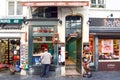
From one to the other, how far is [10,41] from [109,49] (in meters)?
7.08

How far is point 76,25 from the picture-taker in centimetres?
2312

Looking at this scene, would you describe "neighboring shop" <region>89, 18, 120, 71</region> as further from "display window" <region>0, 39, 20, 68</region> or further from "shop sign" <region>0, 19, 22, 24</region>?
"display window" <region>0, 39, 20, 68</region>

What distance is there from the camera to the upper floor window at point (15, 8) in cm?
2334

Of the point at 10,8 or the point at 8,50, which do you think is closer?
the point at 10,8

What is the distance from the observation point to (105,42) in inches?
980

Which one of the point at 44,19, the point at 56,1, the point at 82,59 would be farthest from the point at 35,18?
the point at 82,59

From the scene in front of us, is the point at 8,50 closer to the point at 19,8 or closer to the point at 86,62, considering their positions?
the point at 19,8

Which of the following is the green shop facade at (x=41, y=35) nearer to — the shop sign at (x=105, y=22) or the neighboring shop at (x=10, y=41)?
the neighboring shop at (x=10, y=41)

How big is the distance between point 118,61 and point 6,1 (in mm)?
8682

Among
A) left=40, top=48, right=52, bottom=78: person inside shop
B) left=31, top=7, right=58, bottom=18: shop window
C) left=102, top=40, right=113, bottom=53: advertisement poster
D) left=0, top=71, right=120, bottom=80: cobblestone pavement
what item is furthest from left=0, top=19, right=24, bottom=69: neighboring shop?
left=102, top=40, right=113, bottom=53: advertisement poster

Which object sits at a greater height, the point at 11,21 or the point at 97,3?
the point at 97,3

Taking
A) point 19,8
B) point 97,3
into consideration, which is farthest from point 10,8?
point 97,3

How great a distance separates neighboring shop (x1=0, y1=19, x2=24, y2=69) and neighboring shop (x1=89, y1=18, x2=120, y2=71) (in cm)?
491

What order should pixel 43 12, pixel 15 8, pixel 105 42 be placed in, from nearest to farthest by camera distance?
pixel 43 12, pixel 15 8, pixel 105 42
